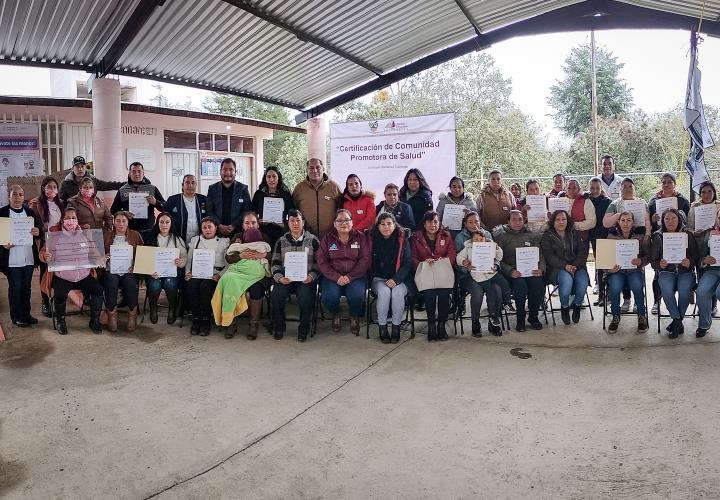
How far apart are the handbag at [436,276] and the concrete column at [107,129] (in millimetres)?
4893

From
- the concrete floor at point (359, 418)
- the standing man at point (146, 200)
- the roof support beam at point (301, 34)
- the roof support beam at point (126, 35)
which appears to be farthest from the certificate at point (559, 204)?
the roof support beam at point (126, 35)

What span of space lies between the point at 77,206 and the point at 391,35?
4.90 meters

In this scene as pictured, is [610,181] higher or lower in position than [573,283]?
higher

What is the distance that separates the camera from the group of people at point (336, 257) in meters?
5.15

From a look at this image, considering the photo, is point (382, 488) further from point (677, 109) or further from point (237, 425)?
point (677, 109)

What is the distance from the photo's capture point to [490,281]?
535cm

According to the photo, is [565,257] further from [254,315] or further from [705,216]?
[254,315]

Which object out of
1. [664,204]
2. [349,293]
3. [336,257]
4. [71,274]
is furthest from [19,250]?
[664,204]

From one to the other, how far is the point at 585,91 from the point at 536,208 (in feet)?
74.2

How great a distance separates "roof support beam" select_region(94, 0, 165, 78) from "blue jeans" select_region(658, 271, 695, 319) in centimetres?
596

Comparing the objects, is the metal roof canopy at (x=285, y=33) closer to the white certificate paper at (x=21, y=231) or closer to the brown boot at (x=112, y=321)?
the white certificate paper at (x=21, y=231)

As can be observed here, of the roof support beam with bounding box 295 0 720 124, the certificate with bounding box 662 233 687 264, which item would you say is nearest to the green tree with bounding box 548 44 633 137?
the roof support beam with bounding box 295 0 720 124

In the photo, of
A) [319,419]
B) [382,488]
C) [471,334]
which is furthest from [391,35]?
[382,488]

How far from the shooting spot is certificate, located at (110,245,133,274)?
17.5 feet
